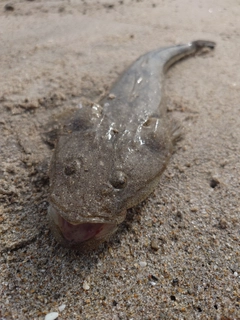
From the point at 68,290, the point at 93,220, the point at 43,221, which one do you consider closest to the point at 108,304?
the point at 68,290

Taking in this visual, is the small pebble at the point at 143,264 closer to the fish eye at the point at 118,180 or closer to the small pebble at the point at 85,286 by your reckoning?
the small pebble at the point at 85,286

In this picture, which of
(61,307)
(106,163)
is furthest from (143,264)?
→ (106,163)

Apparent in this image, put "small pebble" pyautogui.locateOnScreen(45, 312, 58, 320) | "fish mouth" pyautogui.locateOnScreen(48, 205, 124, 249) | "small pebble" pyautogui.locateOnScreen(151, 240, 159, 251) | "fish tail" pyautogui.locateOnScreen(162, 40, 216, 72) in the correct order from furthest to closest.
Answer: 1. "fish tail" pyautogui.locateOnScreen(162, 40, 216, 72)
2. "small pebble" pyautogui.locateOnScreen(151, 240, 159, 251)
3. "fish mouth" pyautogui.locateOnScreen(48, 205, 124, 249)
4. "small pebble" pyautogui.locateOnScreen(45, 312, 58, 320)

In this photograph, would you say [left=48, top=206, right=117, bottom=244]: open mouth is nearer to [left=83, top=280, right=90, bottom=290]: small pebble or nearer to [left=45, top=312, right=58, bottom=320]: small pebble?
[left=83, top=280, right=90, bottom=290]: small pebble

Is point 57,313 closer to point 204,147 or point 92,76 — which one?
point 204,147

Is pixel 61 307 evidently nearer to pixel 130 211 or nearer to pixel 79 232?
pixel 79 232

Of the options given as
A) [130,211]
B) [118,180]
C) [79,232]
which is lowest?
[130,211]

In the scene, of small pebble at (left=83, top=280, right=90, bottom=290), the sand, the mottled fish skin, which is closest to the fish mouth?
the mottled fish skin
